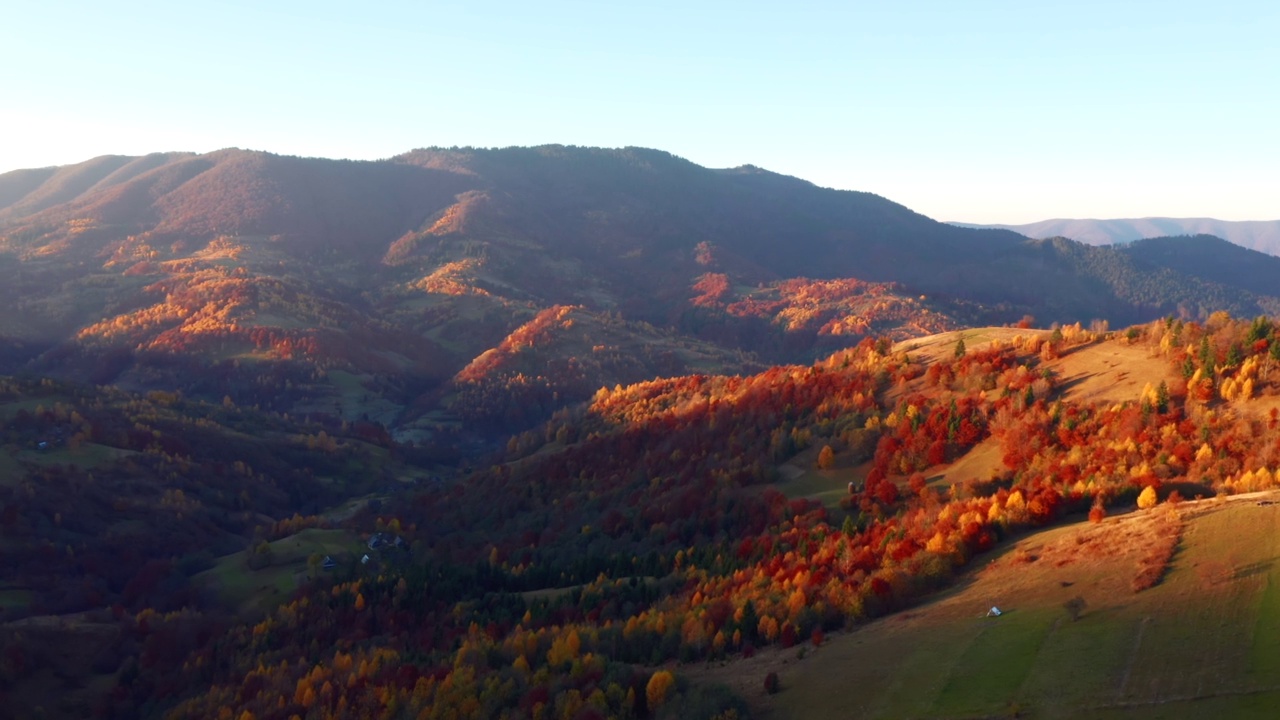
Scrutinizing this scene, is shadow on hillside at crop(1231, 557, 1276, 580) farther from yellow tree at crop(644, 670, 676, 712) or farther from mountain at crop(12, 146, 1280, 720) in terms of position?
yellow tree at crop(644, 670, 676, 712)

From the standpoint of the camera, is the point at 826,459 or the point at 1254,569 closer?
the point at 1254,569

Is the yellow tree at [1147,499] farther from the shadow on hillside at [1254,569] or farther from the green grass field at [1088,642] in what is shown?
the shadow on hillside at [1254,569]

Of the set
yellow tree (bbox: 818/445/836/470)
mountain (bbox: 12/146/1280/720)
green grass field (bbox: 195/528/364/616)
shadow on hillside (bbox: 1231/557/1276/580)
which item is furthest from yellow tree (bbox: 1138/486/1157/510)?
green grass field (bbox: 195/528/364/616)

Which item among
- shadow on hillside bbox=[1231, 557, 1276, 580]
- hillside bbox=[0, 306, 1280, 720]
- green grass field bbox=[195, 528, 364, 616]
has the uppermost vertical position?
shadow on hillside bbox=[1231, 557, 1276, 580]

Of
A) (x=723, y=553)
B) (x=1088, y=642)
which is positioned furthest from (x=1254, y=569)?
(x=723, y=553)

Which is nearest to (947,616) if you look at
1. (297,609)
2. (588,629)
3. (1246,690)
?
(1246,690)

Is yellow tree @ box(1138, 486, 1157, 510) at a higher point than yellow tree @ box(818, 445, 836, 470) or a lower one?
higher

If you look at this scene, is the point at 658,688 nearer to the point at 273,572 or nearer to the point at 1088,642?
the point at 1088,642

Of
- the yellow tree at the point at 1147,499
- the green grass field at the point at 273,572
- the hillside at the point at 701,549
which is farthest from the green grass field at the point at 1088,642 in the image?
the green grass field at the point at 273,572

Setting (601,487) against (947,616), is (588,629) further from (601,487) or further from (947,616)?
(601,487)
